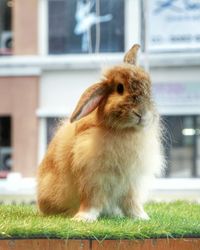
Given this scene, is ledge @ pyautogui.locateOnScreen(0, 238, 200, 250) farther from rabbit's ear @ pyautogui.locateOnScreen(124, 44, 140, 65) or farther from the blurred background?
the blurred background

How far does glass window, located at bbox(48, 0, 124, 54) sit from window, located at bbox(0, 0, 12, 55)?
51 centimetres

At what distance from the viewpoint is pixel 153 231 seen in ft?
5.44

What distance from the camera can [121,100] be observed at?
5.71ft

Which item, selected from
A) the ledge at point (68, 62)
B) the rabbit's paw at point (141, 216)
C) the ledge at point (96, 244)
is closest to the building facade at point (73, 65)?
the ledge at point (68, 62)

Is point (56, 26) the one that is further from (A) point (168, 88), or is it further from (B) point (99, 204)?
(B) point (99, 204)

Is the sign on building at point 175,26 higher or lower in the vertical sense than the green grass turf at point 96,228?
higher

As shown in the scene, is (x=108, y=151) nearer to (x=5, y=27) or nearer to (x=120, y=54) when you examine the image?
(x=120, y=54)

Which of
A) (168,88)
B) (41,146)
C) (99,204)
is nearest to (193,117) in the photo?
(168,88)

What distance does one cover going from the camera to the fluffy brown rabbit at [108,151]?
1761mm

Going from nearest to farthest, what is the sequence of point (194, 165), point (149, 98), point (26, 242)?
point (26, 242), point (149, 98), point (194, 165)

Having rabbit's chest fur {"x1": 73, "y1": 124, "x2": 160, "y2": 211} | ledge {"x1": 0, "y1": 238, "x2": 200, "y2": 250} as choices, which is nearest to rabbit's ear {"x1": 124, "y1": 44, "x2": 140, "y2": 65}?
rabbit's chest fur {"x1": 73, "y1": 124, "x2": 160, "y2": 211}

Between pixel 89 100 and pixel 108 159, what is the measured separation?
0.18 metres

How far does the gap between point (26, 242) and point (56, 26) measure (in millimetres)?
5907

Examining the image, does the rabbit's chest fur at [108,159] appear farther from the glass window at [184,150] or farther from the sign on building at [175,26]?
the sign on building at [175,26]
